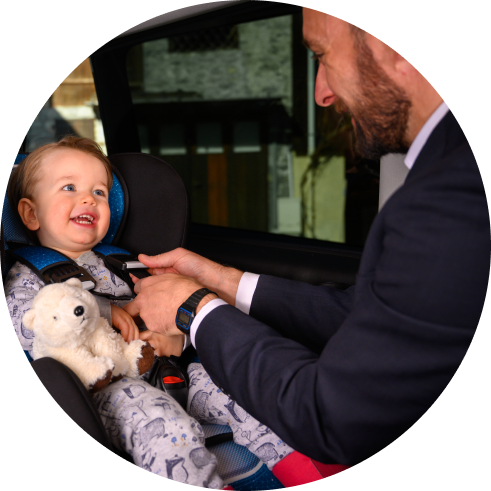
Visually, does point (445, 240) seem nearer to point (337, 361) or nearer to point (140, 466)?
point (337, 361)

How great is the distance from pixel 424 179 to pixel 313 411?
1.42 feet

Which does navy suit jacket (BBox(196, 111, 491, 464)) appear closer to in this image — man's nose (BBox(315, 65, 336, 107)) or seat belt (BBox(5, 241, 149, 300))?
man's nose (BBox(315, 65, 336, 107))

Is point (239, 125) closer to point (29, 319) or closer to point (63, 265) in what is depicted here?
point (63, 265)

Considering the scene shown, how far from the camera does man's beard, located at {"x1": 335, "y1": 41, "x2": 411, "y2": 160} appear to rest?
854mm

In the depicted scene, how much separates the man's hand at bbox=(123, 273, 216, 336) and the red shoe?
0.39 meters

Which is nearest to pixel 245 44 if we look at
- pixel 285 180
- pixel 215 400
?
pixel 285 180

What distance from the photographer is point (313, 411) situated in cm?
77

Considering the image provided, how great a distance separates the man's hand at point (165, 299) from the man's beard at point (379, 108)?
0.50 m

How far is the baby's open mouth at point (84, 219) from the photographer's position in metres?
1.29

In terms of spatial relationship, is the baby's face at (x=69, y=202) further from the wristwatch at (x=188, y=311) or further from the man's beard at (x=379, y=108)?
the man's beard at (x=379, y=108)

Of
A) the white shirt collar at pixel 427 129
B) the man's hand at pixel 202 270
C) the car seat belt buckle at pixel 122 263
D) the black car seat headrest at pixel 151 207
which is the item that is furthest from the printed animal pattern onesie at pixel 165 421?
the white shirt collar at pixel 427 129

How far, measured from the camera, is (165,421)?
0.94 meters

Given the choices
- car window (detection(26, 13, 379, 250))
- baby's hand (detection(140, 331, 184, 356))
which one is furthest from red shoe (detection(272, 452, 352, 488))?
car window (detection(26, 13, 379, 250))

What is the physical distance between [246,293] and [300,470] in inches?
20.0
